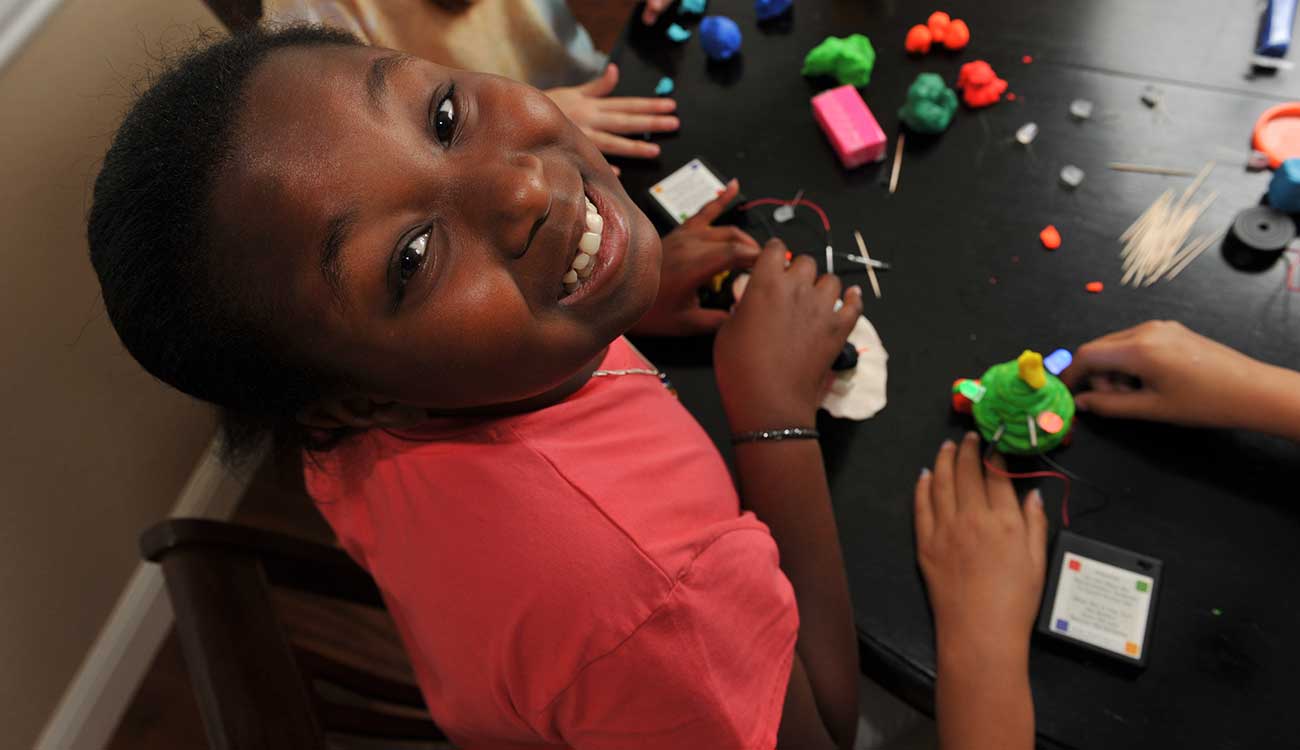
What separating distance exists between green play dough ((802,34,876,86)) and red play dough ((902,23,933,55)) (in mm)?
47

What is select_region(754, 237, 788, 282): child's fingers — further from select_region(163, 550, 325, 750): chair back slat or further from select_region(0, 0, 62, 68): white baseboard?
select_region(0, 0, 62, 68): white baseboard

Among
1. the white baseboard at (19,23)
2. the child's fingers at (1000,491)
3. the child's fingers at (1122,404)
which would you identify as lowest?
the child's fingers at (1000,491)

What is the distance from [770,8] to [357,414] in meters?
0.79

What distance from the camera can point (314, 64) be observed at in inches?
26.3

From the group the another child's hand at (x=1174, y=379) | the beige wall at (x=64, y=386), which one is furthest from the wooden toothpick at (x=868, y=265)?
the beige wall at (x=64, y=386)

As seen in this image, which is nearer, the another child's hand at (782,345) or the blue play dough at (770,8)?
the another child's hand at (782,345)

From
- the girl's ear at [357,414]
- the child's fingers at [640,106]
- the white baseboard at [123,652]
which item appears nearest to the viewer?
the girl's ear at [357,414]

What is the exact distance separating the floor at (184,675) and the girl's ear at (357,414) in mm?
880

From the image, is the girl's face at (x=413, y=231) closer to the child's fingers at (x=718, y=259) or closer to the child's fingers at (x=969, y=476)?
the child's fingers at (x=718, y=259)

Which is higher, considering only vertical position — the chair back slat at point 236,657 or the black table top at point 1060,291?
the chair back slat at point 236,657

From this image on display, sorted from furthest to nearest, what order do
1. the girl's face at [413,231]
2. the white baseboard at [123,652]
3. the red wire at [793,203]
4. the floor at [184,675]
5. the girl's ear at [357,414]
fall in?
the floor at [184,675] < the white baseboard at [123,652] < the red wire at [793,203] < the girl's ear at [357,414] < the girl's face at [413,231]

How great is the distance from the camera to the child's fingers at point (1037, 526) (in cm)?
86

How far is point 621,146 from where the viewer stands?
3.76 ft

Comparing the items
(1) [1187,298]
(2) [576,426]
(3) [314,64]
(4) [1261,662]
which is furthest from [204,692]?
(1) [1187,298]
